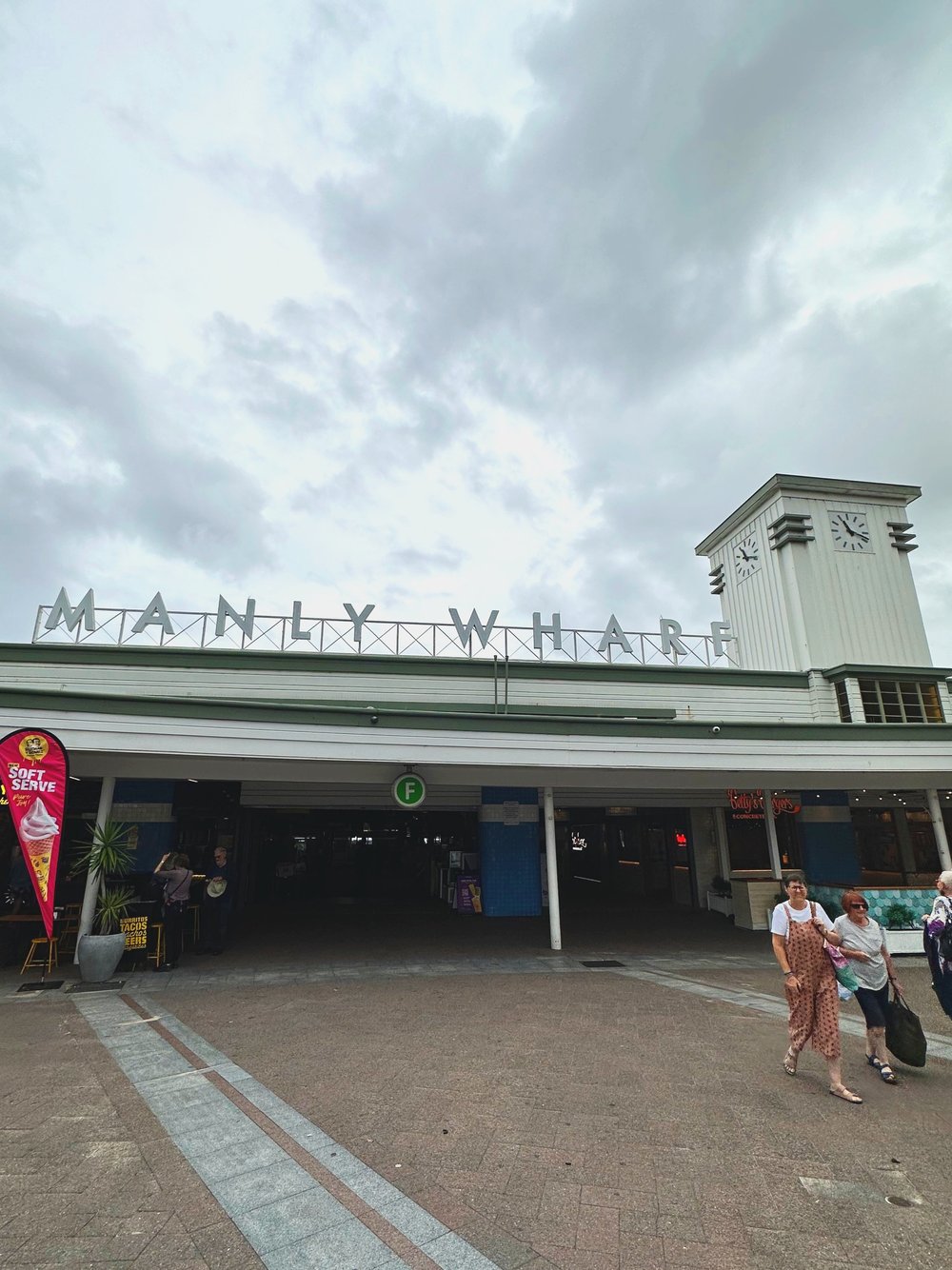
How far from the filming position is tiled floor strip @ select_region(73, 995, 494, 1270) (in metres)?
3.19

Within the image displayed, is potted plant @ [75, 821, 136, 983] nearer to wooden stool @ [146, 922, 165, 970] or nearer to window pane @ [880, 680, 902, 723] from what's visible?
wooden stool @ [146, 922, 165, 970]

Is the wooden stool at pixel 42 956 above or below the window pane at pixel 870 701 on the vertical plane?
below

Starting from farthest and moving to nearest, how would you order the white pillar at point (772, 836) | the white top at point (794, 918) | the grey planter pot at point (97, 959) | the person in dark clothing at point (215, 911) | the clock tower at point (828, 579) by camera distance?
the clock tower at point (828, 579) < the white pillar at point (772, 836) < the person in dark clothing at point (215, 911) < the grey planter pot at point (97, 959) < the white top at point (794, 918)

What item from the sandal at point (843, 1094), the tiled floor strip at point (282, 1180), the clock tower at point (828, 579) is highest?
the clock tower at point (828, 579)

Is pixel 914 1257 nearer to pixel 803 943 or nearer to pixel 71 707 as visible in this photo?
pixel 803 943

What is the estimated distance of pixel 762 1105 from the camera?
510 centimetres

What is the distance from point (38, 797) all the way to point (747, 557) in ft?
67.4

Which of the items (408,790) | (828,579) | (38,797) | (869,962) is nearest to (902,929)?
(869,962)

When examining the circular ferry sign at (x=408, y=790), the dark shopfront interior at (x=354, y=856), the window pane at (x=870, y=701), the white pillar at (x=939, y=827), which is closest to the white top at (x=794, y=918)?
the circular ferry sign at (x=408, y=790)

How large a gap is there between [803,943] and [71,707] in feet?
33.7

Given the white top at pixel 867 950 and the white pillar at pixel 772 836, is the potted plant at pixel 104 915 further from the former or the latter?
the white pillar at pixel 772 836

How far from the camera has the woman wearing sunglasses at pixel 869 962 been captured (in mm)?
5648

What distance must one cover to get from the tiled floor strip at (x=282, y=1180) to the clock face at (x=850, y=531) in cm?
2116

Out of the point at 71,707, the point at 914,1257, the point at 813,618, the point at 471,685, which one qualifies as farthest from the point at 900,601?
the point at 71,707
